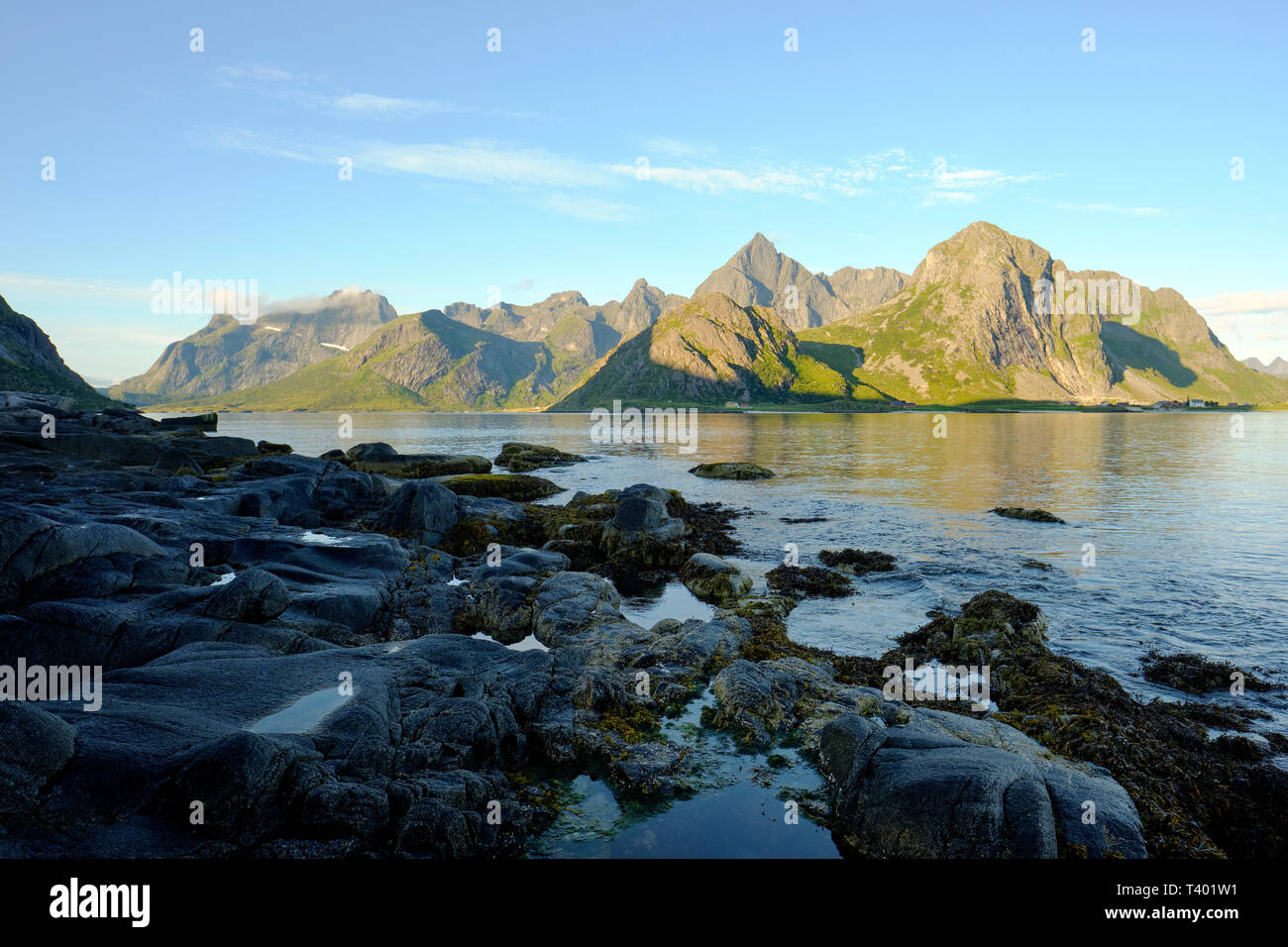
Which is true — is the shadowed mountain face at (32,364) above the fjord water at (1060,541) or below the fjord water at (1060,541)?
above

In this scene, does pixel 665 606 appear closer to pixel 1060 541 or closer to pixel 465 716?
pixel 465 716

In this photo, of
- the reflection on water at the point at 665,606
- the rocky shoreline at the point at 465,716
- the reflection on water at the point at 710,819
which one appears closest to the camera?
the rocky shoreline at the point at 465,716

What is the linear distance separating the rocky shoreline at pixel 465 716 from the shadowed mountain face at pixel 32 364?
155 meters

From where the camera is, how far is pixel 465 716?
12.5 metres

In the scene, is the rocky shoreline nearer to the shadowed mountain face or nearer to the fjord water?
the fjord water

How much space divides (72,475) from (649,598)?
36482 millimetres

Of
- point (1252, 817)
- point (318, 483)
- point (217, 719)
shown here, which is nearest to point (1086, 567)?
point (1252, 817)

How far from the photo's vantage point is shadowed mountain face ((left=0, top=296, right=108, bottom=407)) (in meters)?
134

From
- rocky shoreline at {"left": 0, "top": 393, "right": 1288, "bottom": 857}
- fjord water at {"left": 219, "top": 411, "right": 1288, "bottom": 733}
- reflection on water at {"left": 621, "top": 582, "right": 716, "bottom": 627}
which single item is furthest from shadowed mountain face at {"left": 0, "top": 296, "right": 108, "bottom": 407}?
reflection on water at {"left": 621, "top": 582, "right": 716, "bottom": 627}

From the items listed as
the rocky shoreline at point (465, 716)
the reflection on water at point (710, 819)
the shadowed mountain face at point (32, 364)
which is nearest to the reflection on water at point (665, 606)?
the rocky shoreline at point (465, 716)

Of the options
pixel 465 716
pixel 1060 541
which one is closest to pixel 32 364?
pixel 465 716

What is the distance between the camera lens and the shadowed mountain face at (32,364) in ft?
440

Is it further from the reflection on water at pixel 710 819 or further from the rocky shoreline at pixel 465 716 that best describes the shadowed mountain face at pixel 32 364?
the reflection on water at pixel 710 819

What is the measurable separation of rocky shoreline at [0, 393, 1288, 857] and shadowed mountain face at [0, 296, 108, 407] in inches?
6115
